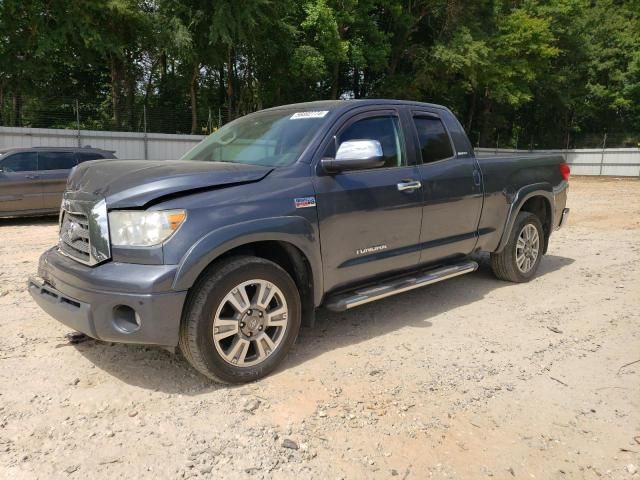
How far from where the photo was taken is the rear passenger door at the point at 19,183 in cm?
984

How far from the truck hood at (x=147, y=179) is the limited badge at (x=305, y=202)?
294 millimetres

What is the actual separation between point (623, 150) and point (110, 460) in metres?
36.5

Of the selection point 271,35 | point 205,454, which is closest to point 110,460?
point 205,454

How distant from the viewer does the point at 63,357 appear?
3.72 metres

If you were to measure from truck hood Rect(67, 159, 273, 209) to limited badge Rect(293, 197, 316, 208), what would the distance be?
0.29 m

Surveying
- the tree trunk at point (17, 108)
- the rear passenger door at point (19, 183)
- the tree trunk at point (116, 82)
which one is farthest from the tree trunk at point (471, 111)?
the rear passenger door at point (19, 183)

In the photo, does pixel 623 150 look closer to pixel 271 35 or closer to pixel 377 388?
pixel 271 35

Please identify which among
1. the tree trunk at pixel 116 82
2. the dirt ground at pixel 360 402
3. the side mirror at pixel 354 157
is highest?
the tree trunk at pixel 116 82

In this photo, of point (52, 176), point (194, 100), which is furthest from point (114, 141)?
point (52, 176)

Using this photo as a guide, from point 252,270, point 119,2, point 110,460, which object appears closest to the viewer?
point 110,460

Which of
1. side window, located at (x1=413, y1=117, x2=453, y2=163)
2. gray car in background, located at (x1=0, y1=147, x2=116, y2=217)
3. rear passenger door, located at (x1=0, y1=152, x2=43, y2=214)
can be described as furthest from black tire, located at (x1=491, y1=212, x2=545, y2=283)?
rear passenger door, located at (x1=0, y1=152, x2=43, y2=214)

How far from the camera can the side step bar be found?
3.85 meters

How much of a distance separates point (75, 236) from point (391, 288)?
2.40 m

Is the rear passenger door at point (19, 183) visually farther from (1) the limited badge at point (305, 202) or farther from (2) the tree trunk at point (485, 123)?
(2) the tree trunk at point (485, 123)
